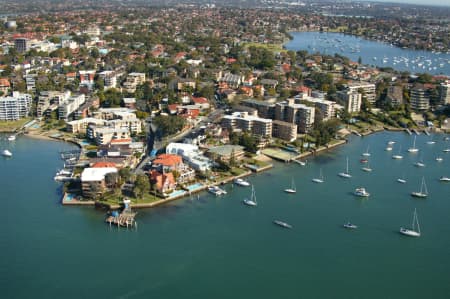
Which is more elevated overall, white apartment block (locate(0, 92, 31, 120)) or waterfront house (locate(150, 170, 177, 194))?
white apartment block (locate(0, 92, 31, 120))

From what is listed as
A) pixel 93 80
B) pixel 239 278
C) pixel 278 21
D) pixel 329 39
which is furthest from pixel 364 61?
pixel 239 278

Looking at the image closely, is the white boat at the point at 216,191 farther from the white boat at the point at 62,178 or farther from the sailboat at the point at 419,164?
the sailboat at the point at 419,164

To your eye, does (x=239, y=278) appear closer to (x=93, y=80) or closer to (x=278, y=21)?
(x=93, y=80)

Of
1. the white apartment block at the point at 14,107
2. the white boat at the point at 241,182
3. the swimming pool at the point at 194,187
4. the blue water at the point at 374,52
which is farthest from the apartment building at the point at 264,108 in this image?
the blue water at the point at 374,52

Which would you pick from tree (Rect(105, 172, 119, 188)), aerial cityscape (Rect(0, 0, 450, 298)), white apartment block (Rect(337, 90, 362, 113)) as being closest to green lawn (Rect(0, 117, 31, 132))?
aerial cityscape (Rect(0, 0, 450, 298))

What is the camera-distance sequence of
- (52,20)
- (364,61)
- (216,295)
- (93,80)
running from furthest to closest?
(52,20)
(364,61)
(93,80)
(216,295)

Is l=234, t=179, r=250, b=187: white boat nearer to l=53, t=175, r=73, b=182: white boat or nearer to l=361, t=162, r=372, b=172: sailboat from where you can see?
l=361, t=162, r=372, b=172: sailboat

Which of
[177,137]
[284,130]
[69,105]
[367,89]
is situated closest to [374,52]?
[367,89]
